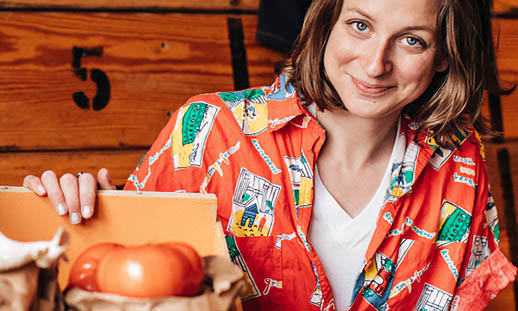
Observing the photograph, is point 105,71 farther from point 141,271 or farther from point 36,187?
point 141,271

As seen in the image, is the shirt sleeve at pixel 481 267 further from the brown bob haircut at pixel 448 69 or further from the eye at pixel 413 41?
the eye at pixel 413 41

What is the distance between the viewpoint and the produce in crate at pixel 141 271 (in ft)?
1.77

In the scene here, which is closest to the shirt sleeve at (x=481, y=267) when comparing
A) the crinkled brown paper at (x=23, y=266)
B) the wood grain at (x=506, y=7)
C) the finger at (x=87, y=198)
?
the wood grain at (x=506, y=7)

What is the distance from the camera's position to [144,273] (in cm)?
54

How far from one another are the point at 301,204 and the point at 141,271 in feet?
2.25

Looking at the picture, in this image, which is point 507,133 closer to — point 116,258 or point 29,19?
point 29,19

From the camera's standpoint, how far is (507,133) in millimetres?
2027

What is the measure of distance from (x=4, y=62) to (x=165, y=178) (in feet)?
2.40

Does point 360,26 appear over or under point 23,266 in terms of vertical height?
over

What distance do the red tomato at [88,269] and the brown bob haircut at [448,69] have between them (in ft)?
2.46

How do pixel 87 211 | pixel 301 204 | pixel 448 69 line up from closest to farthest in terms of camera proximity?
pixel 87 211 < pixel 301 204 < pixel 448 69

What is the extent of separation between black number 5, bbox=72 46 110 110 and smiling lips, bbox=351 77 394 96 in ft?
2.88

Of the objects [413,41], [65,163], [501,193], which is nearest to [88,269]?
[413,41]

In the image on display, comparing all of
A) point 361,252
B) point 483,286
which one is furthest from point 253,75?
point 483,286
